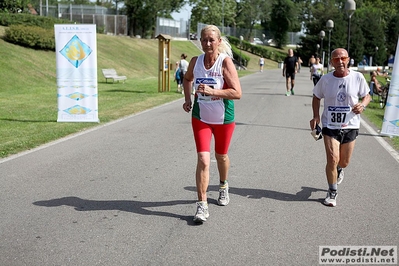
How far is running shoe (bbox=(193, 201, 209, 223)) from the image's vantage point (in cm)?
544

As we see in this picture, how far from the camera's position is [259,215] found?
582cm

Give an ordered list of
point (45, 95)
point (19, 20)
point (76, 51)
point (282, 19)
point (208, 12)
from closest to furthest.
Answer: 1. point (76, 51)
2. point (45, 95)
3. point (19, 20)
4. point (208, 12)
5. point (282, 19)

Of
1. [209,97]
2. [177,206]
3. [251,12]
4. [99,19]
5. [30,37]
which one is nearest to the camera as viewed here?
[209,97]

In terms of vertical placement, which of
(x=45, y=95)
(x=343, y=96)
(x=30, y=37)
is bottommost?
(x=45, y=95)

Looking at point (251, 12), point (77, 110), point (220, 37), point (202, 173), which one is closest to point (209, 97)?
point (220, 37)

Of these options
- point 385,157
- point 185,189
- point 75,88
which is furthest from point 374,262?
point 75,88

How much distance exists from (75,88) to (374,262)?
10.8 metres

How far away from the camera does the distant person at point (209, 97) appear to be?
548 cm

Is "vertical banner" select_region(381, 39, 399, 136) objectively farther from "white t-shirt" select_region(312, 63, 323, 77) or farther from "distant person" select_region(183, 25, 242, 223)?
"white t-shirt" select_region(312, 63, 323, 77)

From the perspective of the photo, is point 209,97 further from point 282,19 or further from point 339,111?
point 282,19

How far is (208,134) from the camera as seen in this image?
18.7 ft

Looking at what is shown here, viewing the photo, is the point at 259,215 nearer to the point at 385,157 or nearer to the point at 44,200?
the point at 44,200

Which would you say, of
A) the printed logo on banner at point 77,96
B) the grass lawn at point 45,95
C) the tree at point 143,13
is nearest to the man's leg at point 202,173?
the grass lawn at point 45,95

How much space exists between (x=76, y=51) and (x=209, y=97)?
354 inches
